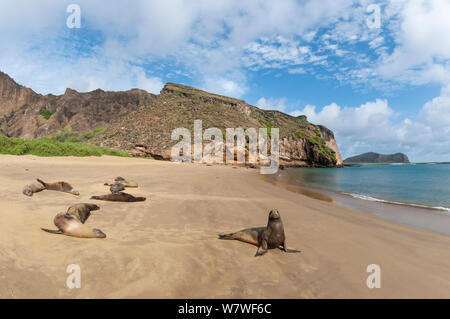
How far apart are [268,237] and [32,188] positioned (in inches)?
274

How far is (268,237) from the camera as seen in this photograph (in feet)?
12.6

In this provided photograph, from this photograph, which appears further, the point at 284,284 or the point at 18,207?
the point at 18,207

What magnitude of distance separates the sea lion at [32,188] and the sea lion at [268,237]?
19.2 ft

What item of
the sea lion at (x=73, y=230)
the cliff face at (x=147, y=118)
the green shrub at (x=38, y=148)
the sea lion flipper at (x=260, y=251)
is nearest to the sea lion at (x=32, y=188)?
the sea lion at (x=73, y=230)

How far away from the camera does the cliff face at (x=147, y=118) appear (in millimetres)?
38094

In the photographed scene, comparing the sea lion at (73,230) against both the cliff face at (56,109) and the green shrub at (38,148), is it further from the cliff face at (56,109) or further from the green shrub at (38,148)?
the cliff face at (56,109)

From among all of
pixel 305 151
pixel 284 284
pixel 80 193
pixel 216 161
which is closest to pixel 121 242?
pixel 284 284

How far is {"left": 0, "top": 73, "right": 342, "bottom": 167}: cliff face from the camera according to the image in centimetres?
3809

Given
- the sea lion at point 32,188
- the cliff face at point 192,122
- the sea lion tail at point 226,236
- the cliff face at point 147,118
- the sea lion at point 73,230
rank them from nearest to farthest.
Answer: the sea lion at point 73,230, the sea lion tail at point 226,236, the sea lion at point 32,188, the cliff face at point 192,122, the cliff face at point 147,118

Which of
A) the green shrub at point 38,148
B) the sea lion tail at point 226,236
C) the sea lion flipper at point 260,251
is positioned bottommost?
the sea lion flipper at point 260,251

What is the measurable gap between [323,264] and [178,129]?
38.4 meters

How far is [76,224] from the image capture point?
3.80 metres

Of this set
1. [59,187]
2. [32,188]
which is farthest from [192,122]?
[32,188]
